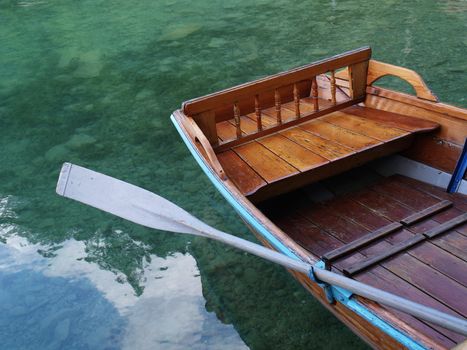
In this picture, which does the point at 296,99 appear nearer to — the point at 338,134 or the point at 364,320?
the point at 338,134

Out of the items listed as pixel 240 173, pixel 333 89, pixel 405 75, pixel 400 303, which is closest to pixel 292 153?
pixel 240 173

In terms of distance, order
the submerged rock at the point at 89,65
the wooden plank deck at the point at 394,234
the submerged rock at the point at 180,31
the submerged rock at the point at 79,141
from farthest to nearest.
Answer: the submerged rock at the point at 180,31 < the submerged rock at the point at 89,65 < the submerged rock at the point at 79,141 < the wooden plank deck at the point at 394,234

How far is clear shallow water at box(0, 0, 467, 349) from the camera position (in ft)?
12.5

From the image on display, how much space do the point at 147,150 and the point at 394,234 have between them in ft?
12.3

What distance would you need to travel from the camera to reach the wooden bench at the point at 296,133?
361 cm

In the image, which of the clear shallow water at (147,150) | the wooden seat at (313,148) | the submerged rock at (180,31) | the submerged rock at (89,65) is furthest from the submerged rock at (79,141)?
the submerged rock at (180,31)

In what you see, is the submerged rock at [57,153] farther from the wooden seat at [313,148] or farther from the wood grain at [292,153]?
the wood grain at [292,153]

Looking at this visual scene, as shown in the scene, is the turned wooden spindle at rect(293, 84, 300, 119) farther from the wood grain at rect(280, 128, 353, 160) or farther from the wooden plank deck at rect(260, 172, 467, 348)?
the wooden plank deck at rect(260, 172, 467, 348)

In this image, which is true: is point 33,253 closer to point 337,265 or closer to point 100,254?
point 100,254

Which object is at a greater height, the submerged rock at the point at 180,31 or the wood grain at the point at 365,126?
the wood grain at the point at 365,126

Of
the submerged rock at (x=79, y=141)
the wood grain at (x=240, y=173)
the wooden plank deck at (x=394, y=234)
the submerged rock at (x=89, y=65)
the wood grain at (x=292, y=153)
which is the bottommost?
the submerged rock at (x=89, y=65)

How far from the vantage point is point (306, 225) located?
365 cm

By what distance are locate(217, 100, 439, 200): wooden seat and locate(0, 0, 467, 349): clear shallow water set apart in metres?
0.94

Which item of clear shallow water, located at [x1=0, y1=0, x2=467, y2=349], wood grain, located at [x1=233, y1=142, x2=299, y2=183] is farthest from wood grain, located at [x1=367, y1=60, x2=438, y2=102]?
clear shallow water, located at [x1=0, y1=0, x2=467, y2=349]
